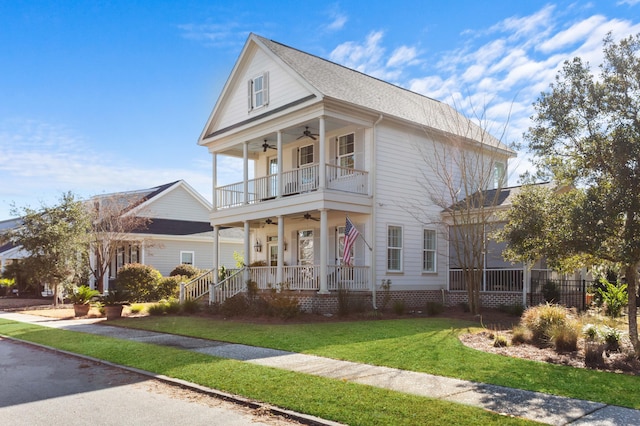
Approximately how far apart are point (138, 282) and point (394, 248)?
527 inches

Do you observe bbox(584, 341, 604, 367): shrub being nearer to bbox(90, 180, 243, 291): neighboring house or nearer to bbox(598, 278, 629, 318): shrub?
bbox(598, 278, 629, 318): shrub

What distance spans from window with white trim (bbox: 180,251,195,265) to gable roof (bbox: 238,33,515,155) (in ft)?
53.4

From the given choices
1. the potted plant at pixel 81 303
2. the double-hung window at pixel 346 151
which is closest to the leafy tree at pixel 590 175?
the double-hung window at pixel 346 151

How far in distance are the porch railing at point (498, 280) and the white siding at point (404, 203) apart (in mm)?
649

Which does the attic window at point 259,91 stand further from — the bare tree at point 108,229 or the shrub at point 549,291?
the shrub at point 549,291

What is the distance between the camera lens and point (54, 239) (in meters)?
26.2

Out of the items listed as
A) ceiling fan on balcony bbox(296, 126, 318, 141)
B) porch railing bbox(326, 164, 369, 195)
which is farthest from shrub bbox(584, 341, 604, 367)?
ceiling fan on balcony bbox(296, 126, 318, 141)

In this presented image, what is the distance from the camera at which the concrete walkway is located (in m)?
6.71

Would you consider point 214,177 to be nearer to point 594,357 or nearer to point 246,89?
point 246,89

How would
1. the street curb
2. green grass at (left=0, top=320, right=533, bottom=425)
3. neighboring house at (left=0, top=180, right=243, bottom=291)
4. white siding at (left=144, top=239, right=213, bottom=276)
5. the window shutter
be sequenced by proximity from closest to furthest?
green grass at (left=0, top=320, right=533, bottom=425)
the street curb
the window shutter
neighboring house at (left=0, top=180, right=243, bottom=291)
white siding at (left=144, top=239, right=213, bottom=276)

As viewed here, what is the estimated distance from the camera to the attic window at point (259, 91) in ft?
75.7

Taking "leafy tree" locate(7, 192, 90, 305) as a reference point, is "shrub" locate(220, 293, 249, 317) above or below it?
below

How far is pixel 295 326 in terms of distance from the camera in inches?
633

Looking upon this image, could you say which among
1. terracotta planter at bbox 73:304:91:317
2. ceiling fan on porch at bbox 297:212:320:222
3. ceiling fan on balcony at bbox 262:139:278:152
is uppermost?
ceiling fan on balcony at bbox 262:139:278:152
